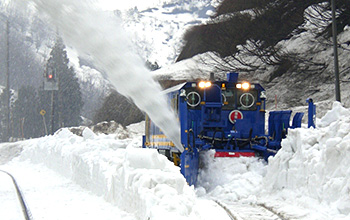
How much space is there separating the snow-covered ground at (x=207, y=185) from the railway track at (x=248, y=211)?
17 centimetres

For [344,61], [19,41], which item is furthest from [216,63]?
[19,41]

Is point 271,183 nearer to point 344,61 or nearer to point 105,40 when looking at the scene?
point 105,40

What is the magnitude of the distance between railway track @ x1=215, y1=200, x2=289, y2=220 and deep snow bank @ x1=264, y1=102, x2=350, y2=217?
667mm

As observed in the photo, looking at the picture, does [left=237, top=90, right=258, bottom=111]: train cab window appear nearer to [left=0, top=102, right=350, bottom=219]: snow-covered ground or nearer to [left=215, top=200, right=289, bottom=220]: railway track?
[left=0, top=102, right=350, bottom=219]: snow-covered ground

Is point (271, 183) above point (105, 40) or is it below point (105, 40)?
below

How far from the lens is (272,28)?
112 ft

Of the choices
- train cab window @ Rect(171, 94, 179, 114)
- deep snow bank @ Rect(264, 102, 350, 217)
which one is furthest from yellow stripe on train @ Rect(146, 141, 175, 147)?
deep snow bank @ Rect(264, 102, 350, 217)

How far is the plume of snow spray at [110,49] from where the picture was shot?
1245 centimetres

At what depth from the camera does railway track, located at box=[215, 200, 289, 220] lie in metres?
9.29

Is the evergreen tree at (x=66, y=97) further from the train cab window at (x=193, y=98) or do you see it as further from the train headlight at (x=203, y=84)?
the train headlight at (x=203, y=84)

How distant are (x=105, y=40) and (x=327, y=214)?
7.72 meters

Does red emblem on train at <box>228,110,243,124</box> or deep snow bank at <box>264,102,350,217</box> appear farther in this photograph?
red emblem on train at <box>228,110,243,124</box>

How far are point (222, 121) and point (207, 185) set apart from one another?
84.7 inches

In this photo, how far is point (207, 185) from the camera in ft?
42.0
